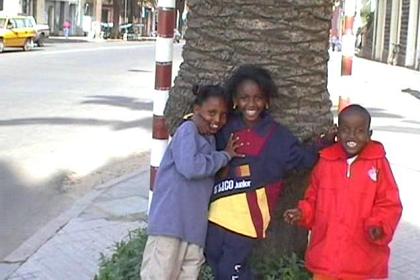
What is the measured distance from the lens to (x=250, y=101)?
365 cm

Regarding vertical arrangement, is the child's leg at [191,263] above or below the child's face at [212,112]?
below

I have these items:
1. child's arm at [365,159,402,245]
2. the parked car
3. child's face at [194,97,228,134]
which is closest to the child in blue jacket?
child's face at [194,97,228,134]

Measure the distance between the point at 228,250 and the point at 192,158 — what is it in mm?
533

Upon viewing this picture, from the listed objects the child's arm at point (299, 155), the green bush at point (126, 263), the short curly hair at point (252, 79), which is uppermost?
the short curly hair at point (252, 79)

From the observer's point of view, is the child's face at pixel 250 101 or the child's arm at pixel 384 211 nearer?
the child's arm at pixel 384 211

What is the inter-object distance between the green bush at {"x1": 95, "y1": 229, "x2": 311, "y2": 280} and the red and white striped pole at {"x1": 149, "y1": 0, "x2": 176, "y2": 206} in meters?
0.69

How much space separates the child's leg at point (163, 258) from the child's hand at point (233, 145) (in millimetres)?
482

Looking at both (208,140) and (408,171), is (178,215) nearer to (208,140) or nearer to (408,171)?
(208,140)

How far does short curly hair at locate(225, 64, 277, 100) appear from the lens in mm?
3715

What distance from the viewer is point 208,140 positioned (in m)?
3.62

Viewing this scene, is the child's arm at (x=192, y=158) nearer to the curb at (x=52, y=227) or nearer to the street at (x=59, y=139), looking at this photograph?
the curb at (x=52, y=227)

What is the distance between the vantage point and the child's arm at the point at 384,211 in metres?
3.49

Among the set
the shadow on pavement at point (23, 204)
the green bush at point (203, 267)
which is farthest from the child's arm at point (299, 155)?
the shadow on pavement at point (23, 204)

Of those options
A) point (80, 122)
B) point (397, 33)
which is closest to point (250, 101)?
point (80, 122)
